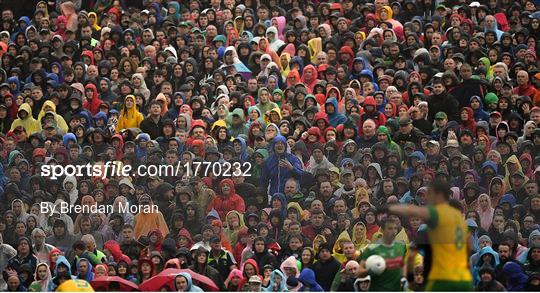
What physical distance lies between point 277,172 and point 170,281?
2.94 m

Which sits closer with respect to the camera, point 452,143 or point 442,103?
point 452,143

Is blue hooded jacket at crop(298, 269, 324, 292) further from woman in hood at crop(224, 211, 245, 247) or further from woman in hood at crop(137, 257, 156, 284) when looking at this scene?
woman in hood at crop(137, 257, 156, 284)

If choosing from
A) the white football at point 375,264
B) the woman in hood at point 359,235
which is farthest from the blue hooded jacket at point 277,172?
the white football at point 375,264

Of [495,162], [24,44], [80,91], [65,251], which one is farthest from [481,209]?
[24,44]

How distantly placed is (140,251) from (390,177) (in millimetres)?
3586

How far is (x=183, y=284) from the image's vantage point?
70.3ft

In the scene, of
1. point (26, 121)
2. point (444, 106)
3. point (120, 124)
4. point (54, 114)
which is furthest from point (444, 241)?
point (26, 121)

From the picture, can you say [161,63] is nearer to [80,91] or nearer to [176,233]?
[80,91]

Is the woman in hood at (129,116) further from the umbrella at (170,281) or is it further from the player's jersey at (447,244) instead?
the player's jersey at (447,244)

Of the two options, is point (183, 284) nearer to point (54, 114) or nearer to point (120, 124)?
point (120, 124)

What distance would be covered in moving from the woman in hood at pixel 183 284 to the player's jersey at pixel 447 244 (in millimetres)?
5000

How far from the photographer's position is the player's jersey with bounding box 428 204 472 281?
16.7 meters

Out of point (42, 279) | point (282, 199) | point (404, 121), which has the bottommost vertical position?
point (42, 279)

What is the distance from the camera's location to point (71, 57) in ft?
96.0
